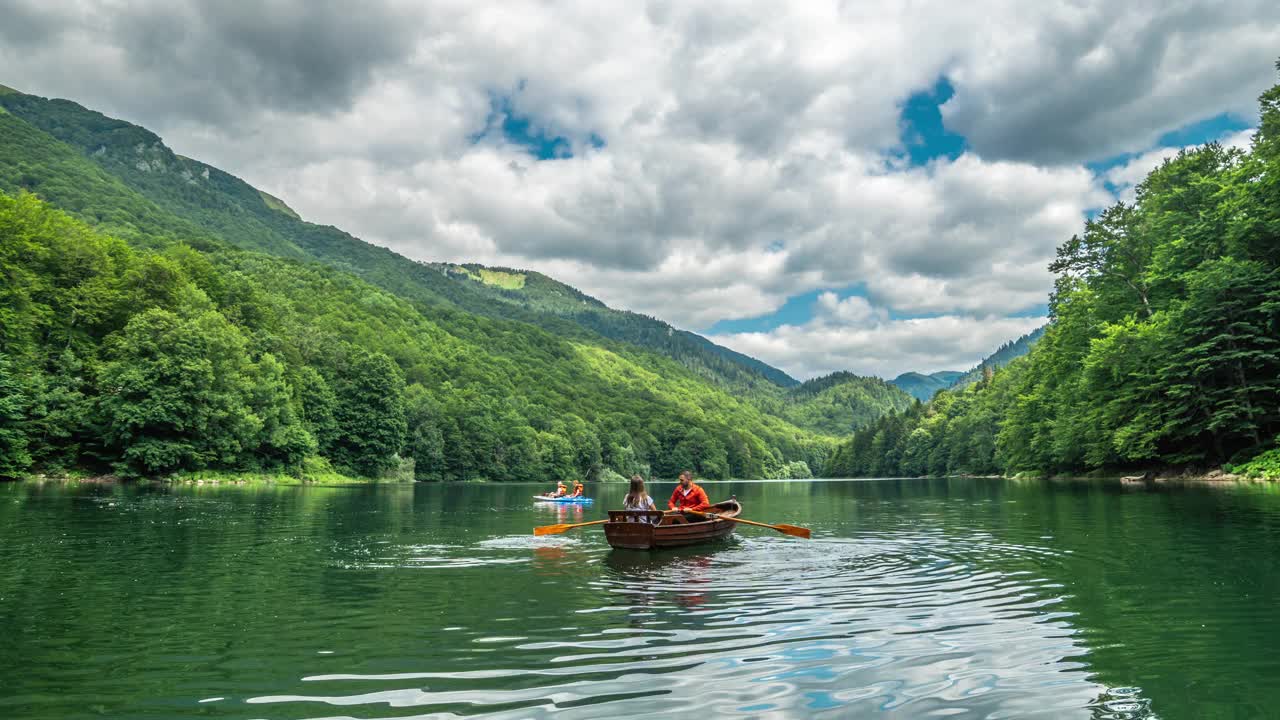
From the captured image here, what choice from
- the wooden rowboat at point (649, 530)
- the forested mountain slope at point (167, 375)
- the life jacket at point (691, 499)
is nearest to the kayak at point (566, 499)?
the life jacket at point (691, 499)

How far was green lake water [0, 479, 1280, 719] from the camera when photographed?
309 inches

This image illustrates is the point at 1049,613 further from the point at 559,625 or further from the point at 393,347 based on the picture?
the point at 393,347

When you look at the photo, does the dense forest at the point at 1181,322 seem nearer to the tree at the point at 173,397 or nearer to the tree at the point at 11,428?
the tree at the point at 173,397

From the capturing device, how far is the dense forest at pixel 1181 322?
47.4 metres

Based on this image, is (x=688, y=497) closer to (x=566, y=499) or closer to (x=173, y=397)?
(x=566, y=499)

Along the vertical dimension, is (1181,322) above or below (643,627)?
above

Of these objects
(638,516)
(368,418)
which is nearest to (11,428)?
(368,418)

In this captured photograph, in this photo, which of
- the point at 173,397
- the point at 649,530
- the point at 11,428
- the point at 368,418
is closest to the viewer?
the point at 649,530

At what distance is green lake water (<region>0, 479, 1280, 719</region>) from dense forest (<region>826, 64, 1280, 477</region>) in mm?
30991

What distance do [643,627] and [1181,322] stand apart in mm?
53531

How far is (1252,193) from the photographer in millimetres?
47000

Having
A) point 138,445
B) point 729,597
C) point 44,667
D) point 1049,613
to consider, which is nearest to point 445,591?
point 729,597

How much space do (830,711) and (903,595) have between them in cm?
768

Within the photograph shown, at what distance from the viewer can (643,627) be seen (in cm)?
1170
